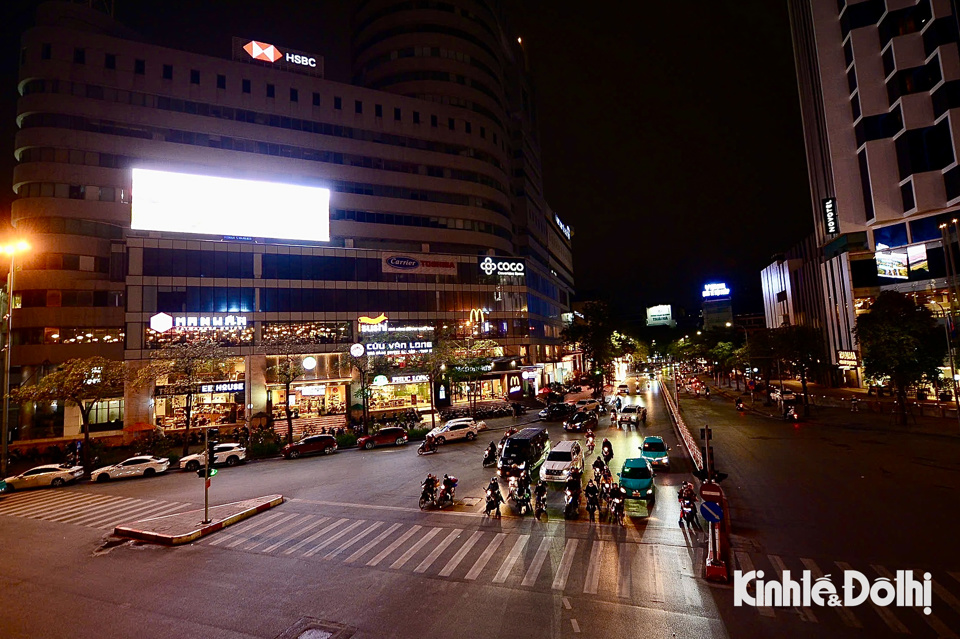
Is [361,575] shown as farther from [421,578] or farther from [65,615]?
[65,615]

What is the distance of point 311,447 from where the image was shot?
109 feet

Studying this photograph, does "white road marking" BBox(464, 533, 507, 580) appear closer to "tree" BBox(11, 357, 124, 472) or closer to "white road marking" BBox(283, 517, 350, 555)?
"white road marking" BBox(283, 517, 350, 555)

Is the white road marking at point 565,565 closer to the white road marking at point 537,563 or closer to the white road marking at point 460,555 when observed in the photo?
the white road marking at point 537,563

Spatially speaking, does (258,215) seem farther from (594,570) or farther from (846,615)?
(846,615)

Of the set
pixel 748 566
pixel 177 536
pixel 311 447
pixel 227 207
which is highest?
pixel 227 207

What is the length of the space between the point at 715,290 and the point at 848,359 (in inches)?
4996

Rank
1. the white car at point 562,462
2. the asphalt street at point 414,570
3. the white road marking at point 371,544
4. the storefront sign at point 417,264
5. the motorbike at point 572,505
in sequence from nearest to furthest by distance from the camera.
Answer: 1. the asphalt street at point 414,570
2. the white road marking at point 371,544
3. the motorbike at point 572,505
4. the white car at point 562,462
5. the storefront sign at point 417,264

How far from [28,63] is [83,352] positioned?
31.7 metres

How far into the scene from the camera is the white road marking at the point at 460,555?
12828 mm

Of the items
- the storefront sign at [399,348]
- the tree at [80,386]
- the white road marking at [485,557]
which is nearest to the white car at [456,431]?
the storefront sign at [399,348]

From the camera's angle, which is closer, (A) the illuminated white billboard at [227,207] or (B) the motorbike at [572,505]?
(B) the motorbike at [572,505]

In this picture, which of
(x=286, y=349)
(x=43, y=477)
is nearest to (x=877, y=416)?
(x=286, y=349)

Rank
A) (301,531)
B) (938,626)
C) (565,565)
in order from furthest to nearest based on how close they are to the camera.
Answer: (301,531) < (565,565) < (938,626)

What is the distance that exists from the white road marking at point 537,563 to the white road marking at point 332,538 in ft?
23.7
